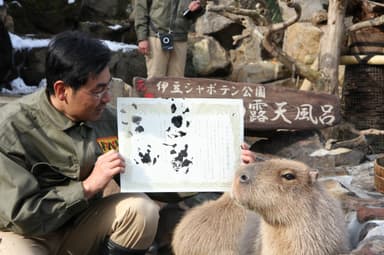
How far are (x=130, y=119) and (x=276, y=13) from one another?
672cm

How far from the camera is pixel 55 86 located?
3020 millimetres

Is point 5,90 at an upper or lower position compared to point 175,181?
lower

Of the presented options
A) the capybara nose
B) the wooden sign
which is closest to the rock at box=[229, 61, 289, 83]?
the wooden sign

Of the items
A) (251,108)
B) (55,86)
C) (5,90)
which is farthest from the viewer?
(5,90)

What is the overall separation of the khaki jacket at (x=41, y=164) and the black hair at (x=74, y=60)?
0.24 meters

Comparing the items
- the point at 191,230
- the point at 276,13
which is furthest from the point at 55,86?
the point at 276,13

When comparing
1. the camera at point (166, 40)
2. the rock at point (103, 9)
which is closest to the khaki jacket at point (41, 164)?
the camera at point (166, 40)

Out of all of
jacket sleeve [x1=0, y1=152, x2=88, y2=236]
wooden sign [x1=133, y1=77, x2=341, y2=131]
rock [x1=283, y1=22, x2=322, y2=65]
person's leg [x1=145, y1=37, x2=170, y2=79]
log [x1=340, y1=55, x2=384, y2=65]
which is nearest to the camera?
jacket sleeve [x1=0, y1=152, x2=88, y2=236]

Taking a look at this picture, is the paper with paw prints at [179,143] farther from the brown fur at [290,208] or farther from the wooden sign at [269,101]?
the wooden sign at [269,101]

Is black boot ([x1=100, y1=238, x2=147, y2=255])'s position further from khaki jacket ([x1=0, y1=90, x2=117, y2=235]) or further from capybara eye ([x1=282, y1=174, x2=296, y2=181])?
capybara eye ([x1=282, y1=174, x2=296, y2=181])

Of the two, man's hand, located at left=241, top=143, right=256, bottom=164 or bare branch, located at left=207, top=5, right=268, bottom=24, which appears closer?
man's hand, located at left=241, top=143, right=256, bottom=164

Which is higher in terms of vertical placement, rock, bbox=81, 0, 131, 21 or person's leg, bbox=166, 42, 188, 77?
rock, bbox=81, 0, 131, 21

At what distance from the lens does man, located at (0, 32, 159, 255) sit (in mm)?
2893

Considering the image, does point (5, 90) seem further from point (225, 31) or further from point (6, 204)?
point (6, 204)
